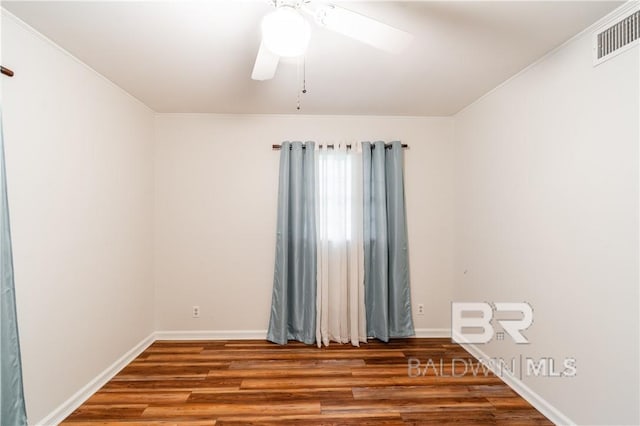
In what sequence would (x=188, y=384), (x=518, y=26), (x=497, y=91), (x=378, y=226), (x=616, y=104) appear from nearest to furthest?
(x=616, y=104) → (x=518, y=26) → (x=188, y=384) → (x=497, y=91) → (x=378, y=226)

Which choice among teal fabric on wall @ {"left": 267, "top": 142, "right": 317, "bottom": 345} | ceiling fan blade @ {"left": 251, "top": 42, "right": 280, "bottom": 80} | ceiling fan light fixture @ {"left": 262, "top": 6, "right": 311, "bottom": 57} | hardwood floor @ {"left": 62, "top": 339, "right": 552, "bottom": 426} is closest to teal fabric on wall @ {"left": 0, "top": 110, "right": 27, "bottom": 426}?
hardwood floor @ {"left": 62, "top": 339, "right": 552, "bottom": 426}

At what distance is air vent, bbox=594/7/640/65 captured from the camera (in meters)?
1.69

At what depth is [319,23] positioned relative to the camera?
56.4 inches

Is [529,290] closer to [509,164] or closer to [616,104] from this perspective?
[509,164]

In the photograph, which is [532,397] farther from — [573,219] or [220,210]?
[220,210]

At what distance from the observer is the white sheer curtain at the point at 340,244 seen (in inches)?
138

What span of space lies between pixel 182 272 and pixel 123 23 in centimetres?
246

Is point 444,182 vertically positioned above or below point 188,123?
below

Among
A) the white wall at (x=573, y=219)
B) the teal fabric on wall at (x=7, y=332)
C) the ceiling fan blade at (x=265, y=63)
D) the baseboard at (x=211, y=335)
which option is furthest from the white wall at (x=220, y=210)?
the teal fabric on wall at (x=7, y=332)

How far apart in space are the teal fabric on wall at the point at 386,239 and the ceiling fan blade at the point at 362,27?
6.77 ft

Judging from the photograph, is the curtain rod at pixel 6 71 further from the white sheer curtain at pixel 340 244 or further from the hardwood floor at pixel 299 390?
the white sheer curtain at pixel 340 244

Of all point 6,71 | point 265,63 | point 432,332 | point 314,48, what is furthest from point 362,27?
point 432,332

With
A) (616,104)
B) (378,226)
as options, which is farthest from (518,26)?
(378,226)

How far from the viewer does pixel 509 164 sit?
2.67m
